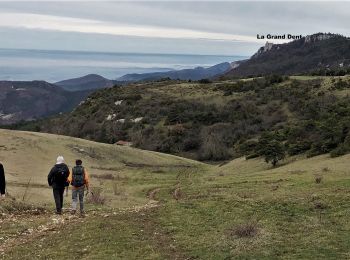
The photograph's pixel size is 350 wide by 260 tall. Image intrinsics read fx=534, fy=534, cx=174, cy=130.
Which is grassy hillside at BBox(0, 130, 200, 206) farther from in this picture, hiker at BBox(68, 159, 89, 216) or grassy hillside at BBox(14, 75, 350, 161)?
grassy hillside at BBox(14, 75, 350, 161)

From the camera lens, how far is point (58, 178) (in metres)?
18.5

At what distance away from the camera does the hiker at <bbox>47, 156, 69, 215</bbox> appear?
18353 millimetres

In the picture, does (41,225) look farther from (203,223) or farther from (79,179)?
(203,223)

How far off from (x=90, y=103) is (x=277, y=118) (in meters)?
46.2

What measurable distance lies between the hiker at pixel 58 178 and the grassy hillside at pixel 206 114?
3058 cm

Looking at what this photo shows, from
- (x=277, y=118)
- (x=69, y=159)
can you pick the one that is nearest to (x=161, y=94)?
(x=277, y=118)

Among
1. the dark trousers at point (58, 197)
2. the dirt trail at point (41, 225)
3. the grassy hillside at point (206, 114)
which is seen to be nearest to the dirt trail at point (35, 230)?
the dirt trail at point (41, 225)

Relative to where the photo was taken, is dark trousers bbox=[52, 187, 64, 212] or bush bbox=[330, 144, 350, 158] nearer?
dark trousers bbox=[52, 187, 64, 212]

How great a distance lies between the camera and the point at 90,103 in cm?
10900

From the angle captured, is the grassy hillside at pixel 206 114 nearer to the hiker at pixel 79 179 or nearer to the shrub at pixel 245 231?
the hiker at pixel 79 179

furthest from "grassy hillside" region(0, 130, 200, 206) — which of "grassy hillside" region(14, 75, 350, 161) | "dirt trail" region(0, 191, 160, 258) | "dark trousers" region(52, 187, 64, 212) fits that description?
"grassy hillside" region(14, 75, 350, 161)

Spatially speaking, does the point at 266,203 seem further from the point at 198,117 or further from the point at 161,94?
the point at 161,94

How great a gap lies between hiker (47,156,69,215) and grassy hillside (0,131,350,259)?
0.74m

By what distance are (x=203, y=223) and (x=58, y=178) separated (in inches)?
216
